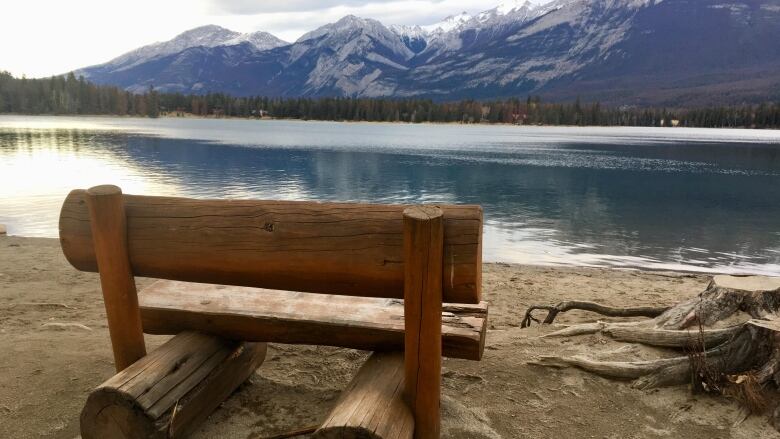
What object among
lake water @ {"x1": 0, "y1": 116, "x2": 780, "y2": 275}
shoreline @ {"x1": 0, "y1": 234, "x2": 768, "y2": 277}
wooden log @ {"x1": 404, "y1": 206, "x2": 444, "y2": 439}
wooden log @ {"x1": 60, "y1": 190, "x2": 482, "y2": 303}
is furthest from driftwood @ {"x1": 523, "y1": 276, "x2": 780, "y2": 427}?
lake water @ {"x1": 0, "y1": 116, "x2": 780, "y2": 275}

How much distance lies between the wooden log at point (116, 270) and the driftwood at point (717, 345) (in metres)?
4.26

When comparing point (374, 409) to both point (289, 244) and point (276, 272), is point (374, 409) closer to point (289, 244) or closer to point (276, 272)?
point (276, 272)

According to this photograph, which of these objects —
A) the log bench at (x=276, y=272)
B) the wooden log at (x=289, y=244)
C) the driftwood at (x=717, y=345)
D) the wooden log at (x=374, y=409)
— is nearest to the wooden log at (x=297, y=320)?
the log bench at (x=276, y=272)

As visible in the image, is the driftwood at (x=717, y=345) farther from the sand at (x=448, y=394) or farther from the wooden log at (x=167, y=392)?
the wooden log at (x=167, y=392)

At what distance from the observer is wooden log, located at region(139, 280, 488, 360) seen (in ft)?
14.8

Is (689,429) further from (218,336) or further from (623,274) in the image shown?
(623,274)

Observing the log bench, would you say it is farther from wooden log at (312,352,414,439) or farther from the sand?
the sand

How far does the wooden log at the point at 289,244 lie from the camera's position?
3262 millimetres

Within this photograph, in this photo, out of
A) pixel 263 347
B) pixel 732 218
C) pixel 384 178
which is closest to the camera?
pixel 263 347

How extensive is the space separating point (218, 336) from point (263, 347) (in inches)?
35.5

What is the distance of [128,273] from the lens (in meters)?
3.81

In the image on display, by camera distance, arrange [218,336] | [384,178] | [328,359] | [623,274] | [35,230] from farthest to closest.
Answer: [384,178] < [35,230] < [623,274] < [328,359] < [218,336]

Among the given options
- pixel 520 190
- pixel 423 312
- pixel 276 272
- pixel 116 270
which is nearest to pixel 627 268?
pixel 423 312

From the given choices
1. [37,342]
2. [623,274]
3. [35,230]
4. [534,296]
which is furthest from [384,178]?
[37,342]
